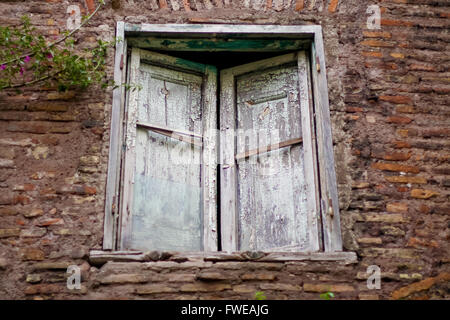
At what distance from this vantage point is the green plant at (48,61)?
422 cm

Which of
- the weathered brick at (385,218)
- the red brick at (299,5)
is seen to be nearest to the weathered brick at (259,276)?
the weathered brick at (385,218)

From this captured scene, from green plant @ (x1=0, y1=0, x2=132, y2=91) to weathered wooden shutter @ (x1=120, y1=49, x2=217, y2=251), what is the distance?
266 mm

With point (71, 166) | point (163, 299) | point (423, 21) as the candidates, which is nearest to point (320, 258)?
point (163, 299)

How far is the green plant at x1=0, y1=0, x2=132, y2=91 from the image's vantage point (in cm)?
422

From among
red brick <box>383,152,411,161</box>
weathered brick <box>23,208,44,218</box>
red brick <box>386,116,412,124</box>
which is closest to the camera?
weathered brick <box>23,208,44,218</box>

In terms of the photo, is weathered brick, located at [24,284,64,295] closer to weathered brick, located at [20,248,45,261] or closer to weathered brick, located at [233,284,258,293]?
weathered brick, located at [20,248,45,261]

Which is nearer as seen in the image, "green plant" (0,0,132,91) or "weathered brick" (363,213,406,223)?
"weathered brick" (363,213,406,223)

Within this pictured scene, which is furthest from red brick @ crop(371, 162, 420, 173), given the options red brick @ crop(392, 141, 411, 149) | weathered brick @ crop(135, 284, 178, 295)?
weathered brick @ crop(135, 284, 178, 295)

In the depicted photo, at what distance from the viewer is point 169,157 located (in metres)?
4.34

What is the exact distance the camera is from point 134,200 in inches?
162

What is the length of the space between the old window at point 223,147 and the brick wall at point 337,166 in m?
0.12

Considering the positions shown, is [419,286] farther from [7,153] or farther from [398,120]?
[7,153]

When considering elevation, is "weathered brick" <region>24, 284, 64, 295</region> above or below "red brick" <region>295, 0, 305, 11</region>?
below

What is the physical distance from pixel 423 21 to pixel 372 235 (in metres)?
1.63
